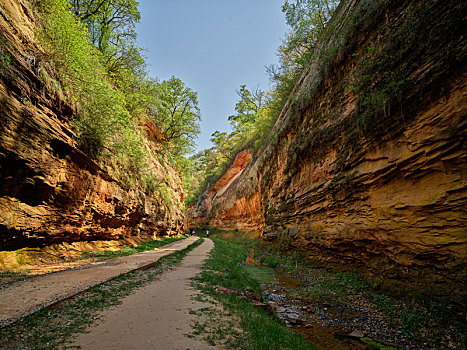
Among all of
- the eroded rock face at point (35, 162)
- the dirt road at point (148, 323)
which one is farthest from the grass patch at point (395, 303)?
the eroded rock face at point (35, 162)

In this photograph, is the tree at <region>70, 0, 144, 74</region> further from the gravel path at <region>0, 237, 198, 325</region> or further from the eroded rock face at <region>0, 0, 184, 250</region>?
the gravel path at <region>0, 237, 198, 325</region>

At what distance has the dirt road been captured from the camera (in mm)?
2846

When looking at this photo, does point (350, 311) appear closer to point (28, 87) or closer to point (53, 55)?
point (28, 87)

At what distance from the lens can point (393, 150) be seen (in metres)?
6.44

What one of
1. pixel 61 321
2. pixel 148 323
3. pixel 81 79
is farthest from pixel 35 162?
pixel 148 323

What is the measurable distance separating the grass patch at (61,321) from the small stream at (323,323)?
14.4ft

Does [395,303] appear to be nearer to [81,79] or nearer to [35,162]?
[35,162]

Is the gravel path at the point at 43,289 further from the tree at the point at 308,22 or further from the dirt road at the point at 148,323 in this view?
the tree at the point at 308,22

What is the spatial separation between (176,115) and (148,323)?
1018 inches

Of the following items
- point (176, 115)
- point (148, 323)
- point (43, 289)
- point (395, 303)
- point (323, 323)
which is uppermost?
point (176, 115)

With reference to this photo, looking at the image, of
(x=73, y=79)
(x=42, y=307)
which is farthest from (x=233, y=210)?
(x=42, y=307)

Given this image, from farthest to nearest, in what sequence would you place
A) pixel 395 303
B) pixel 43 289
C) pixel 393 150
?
pixel 393 150, pixel 395 303, pixel 43 289

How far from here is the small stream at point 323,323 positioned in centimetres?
434

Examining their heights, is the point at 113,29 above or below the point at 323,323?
above
